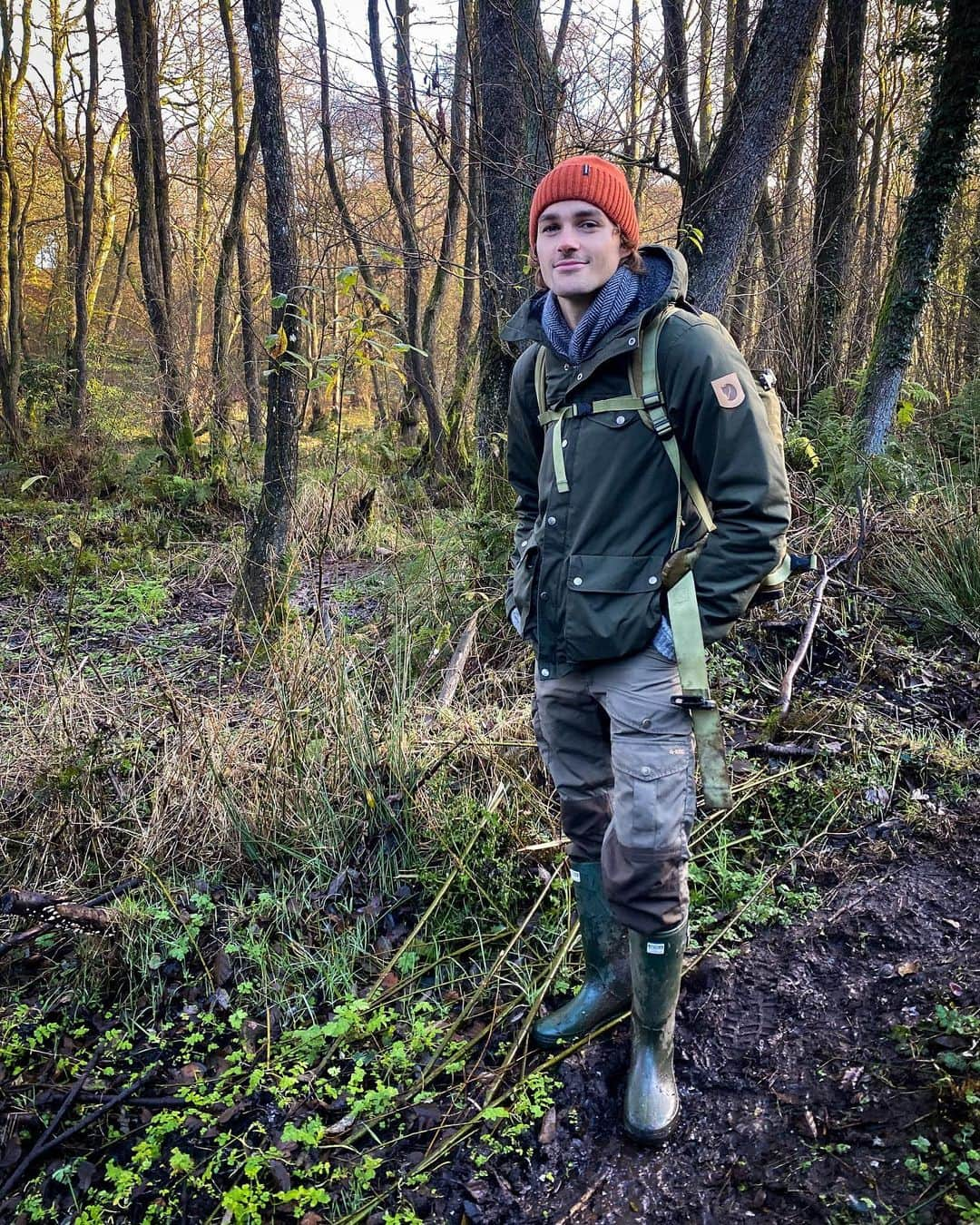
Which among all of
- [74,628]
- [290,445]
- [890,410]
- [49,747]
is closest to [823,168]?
[890,410]

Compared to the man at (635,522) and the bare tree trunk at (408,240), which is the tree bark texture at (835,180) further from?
the man at (635,522)

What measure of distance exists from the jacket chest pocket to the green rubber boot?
85cm

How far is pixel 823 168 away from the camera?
354 inches

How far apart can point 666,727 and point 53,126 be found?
636 inches

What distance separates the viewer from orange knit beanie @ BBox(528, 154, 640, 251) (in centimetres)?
228

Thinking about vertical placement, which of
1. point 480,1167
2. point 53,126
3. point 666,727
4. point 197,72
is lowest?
point 480,1167

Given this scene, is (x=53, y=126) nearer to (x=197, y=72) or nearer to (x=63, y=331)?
(x=197, y=72)

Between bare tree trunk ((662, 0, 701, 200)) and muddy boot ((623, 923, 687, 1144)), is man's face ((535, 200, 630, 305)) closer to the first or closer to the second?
muddy boot ((623, 923, 687, 1144))

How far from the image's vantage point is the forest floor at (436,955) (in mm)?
2305

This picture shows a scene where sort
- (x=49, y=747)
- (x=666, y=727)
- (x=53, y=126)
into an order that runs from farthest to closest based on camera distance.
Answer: (x=53, y=126) < (x=49, y=747) < (x=666, y=727)

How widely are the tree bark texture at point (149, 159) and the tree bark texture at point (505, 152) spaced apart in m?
5.54

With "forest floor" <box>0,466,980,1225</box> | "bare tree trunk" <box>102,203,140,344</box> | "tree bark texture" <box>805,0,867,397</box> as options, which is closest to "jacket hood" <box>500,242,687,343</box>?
"forest floor" <box>0,466,980,1225</box>

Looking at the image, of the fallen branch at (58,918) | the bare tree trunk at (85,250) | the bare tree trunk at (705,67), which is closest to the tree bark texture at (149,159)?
the bare tree trunk at (85,250)

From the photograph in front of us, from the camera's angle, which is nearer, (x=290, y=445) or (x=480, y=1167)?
(x=480, y=1167)
